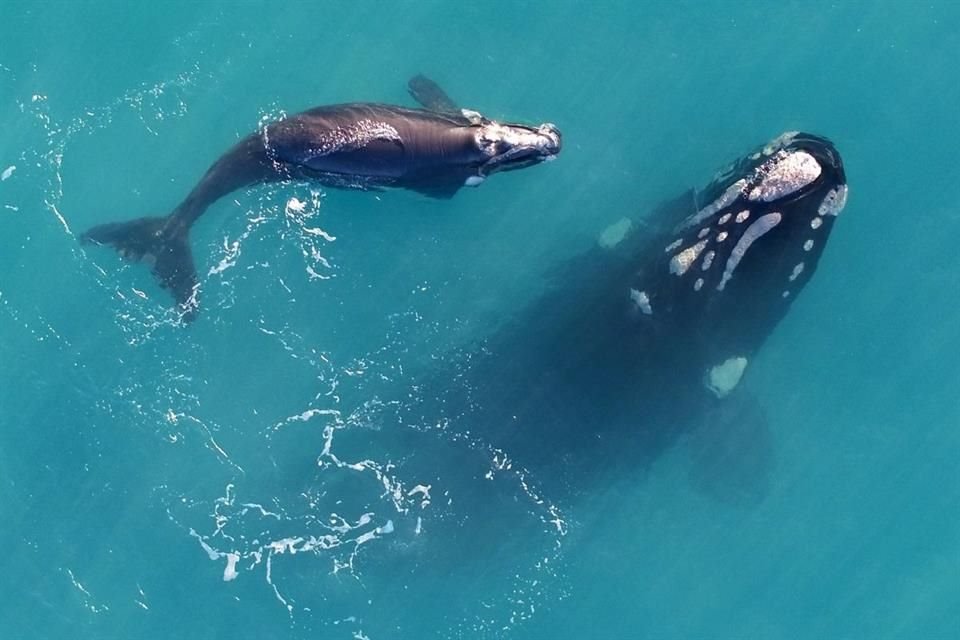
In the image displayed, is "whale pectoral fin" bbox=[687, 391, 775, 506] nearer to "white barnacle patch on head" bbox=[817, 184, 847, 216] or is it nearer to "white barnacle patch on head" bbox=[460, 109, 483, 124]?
"white barnacle patch on head" bbox=[817, 184, 847, 216]

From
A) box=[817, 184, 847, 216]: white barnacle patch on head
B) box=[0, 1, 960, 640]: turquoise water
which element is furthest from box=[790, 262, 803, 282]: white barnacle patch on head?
box=[0, 1, 960, 640]: turquoise water

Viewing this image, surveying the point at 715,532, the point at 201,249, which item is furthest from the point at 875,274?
the point at 201,249

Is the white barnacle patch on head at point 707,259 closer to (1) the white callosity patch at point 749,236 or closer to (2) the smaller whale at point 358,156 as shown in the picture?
(1) the white callosity patch at point 749,236

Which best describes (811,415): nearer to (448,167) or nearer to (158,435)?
(448,167)

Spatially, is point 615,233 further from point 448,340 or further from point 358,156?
point 358,156

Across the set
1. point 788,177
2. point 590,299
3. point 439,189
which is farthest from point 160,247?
point 788,177
